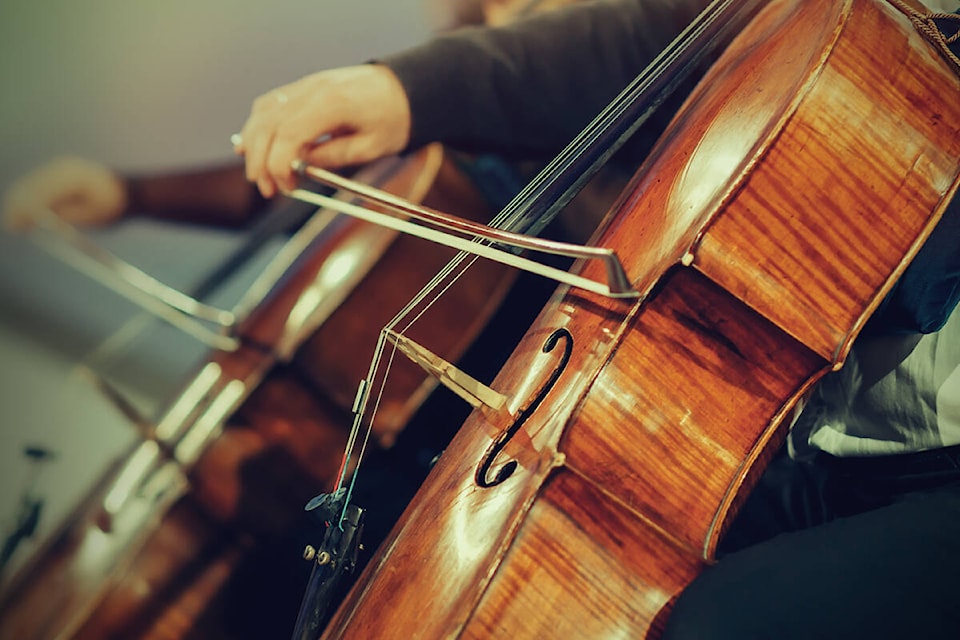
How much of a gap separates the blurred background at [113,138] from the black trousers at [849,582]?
4.25 ft

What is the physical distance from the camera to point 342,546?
0.51 metres

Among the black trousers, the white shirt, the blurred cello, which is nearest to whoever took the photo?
the black trousers

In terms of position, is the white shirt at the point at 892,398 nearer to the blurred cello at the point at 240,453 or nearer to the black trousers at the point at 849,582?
the black trousers at the point at 849,582

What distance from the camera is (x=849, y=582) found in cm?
40

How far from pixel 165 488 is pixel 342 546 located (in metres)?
0.53

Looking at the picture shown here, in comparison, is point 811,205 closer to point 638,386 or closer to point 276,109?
point 638,386

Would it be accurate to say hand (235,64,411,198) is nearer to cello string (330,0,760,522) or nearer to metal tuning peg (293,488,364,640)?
cello string (330,0,760,522)

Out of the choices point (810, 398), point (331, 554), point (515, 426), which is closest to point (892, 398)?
point (810, 398)

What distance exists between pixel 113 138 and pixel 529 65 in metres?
1.04

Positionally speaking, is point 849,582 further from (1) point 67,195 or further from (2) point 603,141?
(1) point 67,195

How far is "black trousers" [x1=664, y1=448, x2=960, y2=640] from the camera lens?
1.25 ft

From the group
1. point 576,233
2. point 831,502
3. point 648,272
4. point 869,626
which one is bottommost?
point 831,502

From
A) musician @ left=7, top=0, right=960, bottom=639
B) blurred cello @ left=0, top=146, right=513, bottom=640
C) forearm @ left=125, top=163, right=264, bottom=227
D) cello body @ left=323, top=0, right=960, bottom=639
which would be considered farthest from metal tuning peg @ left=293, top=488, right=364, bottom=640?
forearm @ left=125, top=163, right=264, bottom=227

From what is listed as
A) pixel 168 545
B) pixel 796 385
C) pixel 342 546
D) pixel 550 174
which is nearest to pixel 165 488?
pixel 168 545
